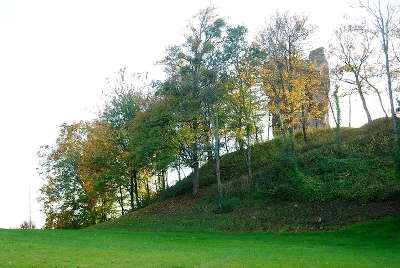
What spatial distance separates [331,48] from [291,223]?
70.1 ft

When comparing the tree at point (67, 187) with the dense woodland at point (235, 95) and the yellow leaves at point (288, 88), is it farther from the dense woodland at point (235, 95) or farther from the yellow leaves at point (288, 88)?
the yellow leaves at point (288, 88)

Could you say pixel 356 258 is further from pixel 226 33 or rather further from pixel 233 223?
pixel 226 33

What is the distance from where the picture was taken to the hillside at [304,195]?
2575 centimetres

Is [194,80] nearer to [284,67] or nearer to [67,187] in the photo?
[284,67]

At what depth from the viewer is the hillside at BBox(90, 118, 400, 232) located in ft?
84.5

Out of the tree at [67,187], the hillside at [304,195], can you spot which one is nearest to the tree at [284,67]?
the hillside at [304,195]

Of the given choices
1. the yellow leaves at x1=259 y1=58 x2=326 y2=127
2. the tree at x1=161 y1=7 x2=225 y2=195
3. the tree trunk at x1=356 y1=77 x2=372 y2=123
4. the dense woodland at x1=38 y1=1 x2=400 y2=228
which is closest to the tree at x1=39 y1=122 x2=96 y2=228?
the dense woodland at x1=38 y1=1 x2=400 y2=228

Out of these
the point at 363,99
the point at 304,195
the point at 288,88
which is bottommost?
the point at 304,195

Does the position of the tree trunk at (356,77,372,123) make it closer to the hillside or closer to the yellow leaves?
the hillside

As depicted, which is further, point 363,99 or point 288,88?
point 363,99

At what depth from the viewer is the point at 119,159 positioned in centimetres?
4203


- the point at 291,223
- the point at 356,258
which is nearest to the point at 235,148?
the point at 291,223

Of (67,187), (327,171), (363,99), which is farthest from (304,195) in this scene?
(67,187)

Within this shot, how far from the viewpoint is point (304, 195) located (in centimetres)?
2848
